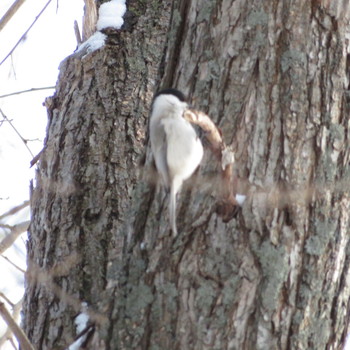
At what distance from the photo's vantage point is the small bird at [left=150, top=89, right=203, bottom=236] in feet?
5.88

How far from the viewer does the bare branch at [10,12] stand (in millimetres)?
3072

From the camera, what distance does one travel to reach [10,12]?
3.10 metres

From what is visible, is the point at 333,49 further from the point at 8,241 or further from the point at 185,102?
the point at 8,241

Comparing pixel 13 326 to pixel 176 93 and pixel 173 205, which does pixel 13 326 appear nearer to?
pixel 173 205

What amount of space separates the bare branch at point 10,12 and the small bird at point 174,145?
1.41 metres

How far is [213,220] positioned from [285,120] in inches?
13.0

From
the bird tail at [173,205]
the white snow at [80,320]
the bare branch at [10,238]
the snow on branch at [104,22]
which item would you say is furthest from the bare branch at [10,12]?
the bird tail at [173,205]

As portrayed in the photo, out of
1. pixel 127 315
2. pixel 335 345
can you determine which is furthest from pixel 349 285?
pixel 127 315

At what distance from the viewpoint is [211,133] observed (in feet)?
5.73

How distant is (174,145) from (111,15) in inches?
54.7

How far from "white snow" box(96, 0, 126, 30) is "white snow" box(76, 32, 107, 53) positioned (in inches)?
1.7

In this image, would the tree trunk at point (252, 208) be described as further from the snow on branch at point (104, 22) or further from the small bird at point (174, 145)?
the snow on branch at point (104, 22)

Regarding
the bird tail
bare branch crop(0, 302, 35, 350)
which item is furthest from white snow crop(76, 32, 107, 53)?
bare branch crop(0, 302, 35, 350)

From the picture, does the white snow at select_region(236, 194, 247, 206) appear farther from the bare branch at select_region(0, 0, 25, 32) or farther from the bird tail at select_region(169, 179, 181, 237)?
the bare branch at select_region(0, 0, 25, 32)
